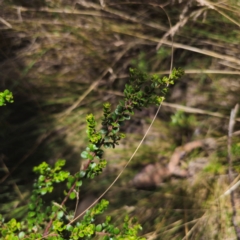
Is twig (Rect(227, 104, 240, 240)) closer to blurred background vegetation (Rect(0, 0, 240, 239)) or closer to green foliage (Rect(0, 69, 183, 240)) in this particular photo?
blurred background vegetation (Rect(0, 0, 240, 239))

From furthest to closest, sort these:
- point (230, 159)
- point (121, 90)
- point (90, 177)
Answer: point (121, 90) → point (230, 159) → point (90, 177)

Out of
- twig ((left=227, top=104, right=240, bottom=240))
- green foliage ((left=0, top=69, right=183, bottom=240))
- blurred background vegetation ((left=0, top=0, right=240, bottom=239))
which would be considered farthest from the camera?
blurred background vegetation ((left=0, top=0, right=240, bottom=239))

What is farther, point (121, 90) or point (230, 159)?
point (121, 90)

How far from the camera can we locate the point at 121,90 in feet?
4.65

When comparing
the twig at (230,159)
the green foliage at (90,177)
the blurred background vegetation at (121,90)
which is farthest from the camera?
the blurred background vegetation at (121,90)

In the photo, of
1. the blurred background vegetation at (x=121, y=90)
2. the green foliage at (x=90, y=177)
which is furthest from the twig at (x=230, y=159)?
A: the green foliage at (x=90, y=177)

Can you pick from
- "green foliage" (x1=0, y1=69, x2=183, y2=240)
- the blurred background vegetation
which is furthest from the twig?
"green foliage" (x1=0, y1=69, x2=183, y2=240)

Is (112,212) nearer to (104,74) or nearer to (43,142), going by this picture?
(43,142)

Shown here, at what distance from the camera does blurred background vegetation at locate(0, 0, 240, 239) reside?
123 cm

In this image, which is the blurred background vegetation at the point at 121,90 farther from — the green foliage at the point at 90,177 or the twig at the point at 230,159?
the green foliage at the point at 90,177

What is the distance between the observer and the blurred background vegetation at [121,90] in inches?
48.3

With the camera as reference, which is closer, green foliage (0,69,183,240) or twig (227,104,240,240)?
green foliage (0,69,183,240)

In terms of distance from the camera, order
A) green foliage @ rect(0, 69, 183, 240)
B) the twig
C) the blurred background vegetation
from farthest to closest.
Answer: the blurred background vegetation, the twig, green foliage @ rect(0, 69, 183, 240)

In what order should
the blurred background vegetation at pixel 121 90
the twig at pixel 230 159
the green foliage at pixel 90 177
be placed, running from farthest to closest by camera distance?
1. the blurred background vegetation at pixel 121 90
2. the twig at pixel 230 159
3. the green foliage at pixel 90 177
